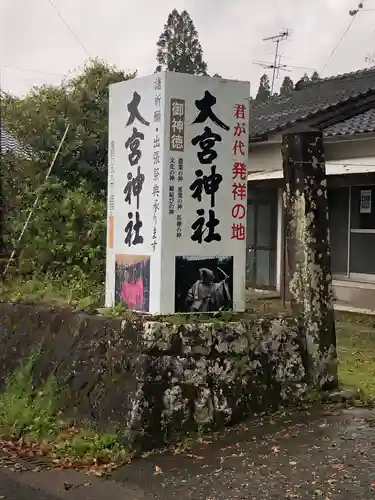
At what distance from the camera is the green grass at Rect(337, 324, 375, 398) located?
6944mm

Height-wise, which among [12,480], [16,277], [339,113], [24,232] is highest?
[339,113]

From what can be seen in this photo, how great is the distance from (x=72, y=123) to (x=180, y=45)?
35.8 metres

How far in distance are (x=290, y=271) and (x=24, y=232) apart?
3.58 m

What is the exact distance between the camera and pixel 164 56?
139ft

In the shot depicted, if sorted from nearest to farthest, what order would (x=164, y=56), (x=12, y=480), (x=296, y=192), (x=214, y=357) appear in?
(x=12, y=480) → (x=214, y=357) → (x=296, y=192) → (x=164, y=56)

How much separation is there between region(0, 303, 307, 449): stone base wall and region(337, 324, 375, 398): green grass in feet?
3.93

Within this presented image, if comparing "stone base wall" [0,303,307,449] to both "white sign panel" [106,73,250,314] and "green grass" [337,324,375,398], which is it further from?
"green grass" [337,324,375,398]

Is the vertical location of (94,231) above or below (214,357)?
above

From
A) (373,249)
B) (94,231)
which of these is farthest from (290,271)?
(373,249)

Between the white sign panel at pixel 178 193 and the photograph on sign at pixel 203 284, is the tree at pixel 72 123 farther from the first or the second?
the photograph on sign at pixel 203 284

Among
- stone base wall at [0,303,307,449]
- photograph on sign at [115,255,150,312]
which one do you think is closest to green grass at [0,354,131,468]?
stone base wall at [0,303,307,449]

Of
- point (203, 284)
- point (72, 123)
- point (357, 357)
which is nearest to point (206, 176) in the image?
point (203, 284)

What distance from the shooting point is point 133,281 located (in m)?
5.69

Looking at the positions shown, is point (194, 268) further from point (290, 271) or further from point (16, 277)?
point (16, 277)
